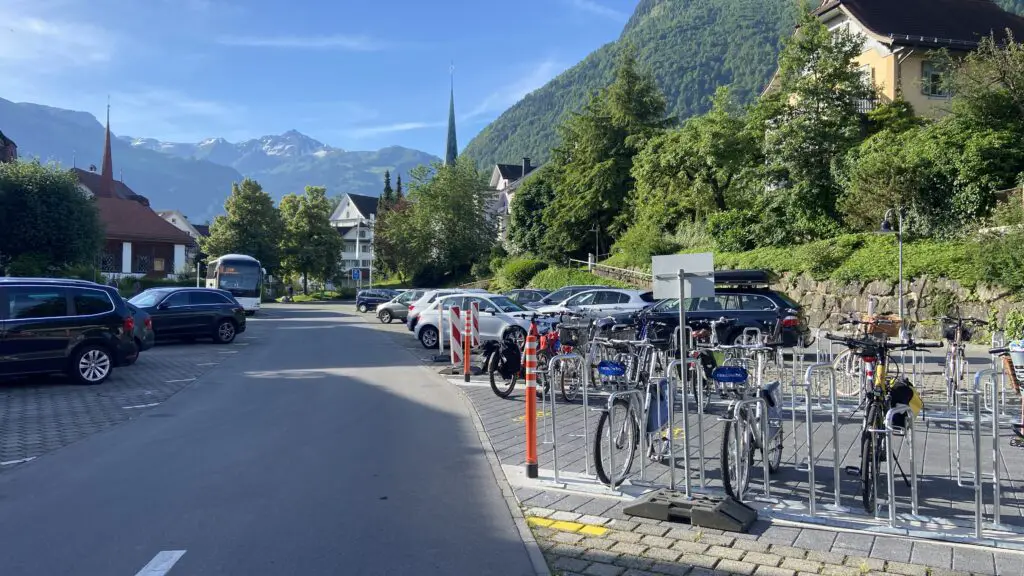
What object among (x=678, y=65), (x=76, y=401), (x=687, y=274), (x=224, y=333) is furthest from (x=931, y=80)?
(x=678, y=65)

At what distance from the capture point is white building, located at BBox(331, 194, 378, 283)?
110 m

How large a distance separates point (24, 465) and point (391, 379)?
7.12 meters

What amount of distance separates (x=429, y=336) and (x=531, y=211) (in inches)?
1532

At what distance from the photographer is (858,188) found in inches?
1017

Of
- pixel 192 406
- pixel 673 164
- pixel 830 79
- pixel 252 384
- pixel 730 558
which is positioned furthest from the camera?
pixel 673 164

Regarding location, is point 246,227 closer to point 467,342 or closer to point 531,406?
point 467,342

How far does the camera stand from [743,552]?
4992mm

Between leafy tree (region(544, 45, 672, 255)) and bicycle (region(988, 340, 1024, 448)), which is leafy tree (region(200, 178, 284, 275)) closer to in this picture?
leafy tree (region(544, 45, 672, 255))

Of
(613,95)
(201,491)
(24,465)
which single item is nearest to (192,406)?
(24,465)

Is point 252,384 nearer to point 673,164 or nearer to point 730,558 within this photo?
point 730,558

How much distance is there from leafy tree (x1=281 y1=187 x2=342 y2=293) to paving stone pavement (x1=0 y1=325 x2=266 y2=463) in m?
57.5

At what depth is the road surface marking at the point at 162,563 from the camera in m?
4.56

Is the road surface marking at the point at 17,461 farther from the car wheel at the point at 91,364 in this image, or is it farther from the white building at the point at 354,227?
the white building at the point at 354,227

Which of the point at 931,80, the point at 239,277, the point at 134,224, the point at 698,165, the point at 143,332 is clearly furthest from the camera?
the point at 134,224
